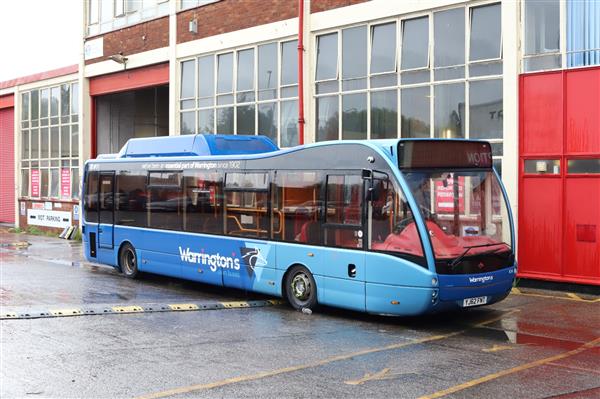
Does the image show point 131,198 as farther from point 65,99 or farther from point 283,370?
point 65,99

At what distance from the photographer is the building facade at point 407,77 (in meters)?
14.2

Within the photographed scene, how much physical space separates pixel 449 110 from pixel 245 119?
698cm

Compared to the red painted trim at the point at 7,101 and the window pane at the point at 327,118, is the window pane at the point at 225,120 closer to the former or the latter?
the window pane at the point at 327,118

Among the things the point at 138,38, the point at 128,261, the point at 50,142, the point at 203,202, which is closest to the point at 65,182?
the point at 50,142

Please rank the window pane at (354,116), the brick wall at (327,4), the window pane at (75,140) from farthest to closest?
the window pane at (75,140)
the brick wall at (327,4)
the window pane at (354,116)

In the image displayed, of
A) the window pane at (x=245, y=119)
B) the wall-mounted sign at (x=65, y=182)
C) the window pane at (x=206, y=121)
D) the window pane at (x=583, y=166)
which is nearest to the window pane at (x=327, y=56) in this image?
the window pane at (x=245, y=119)

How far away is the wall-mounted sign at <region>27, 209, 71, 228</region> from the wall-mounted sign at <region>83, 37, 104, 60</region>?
5.97 meters

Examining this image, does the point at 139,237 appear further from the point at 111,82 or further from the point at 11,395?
the point at 111,82

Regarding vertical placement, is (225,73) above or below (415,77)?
above

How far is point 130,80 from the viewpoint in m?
26.3

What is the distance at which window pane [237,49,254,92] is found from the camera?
2088 centimetres

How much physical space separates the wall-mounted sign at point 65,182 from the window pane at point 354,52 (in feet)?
49.6

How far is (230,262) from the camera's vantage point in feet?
43.7

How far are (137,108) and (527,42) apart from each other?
18.9 meters
